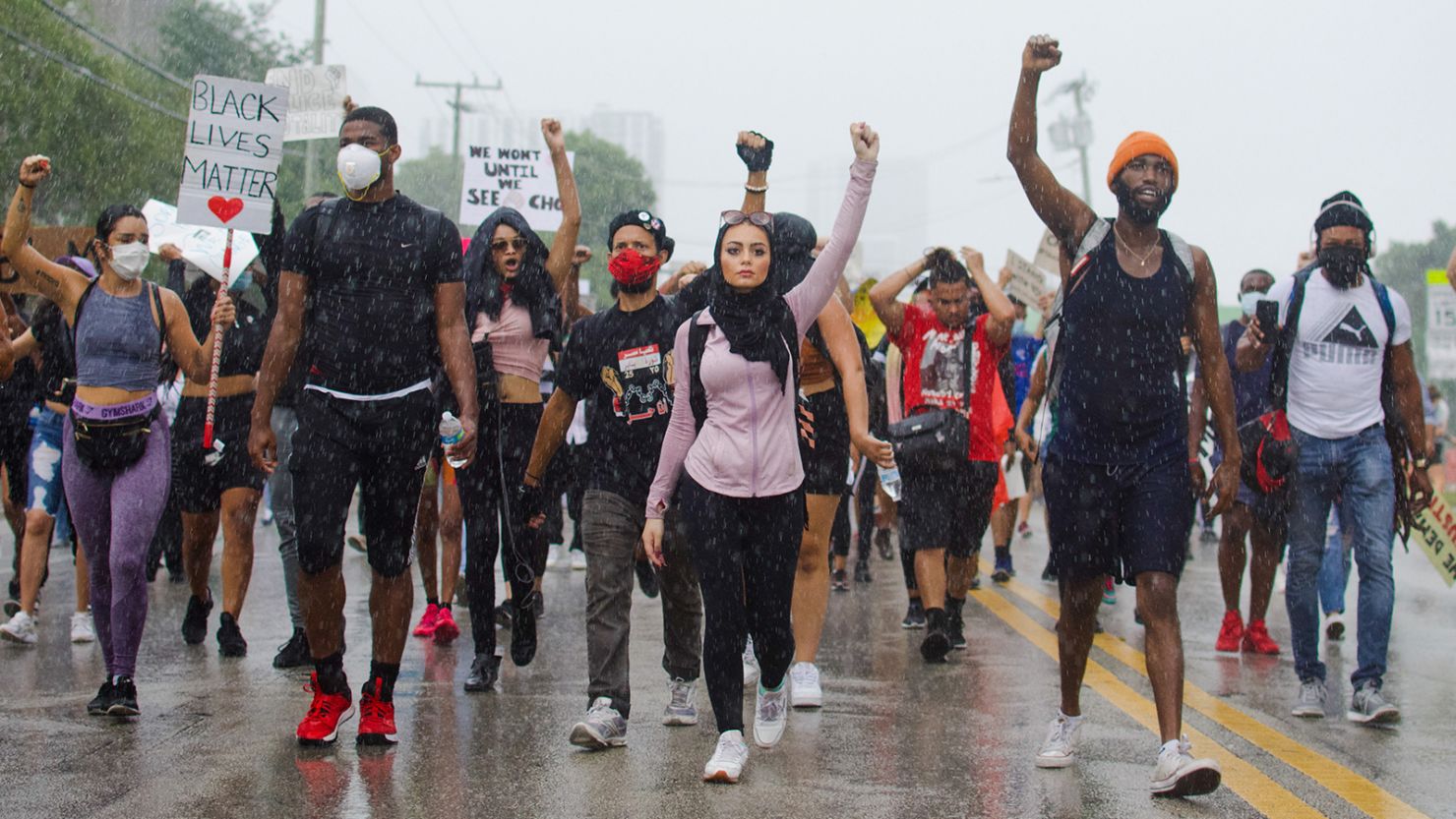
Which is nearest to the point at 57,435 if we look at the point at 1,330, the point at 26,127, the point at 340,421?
the point at 1,330

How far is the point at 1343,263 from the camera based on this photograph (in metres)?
7.07

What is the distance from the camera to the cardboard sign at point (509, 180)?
14.1m

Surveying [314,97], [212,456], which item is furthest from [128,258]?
[314,97]

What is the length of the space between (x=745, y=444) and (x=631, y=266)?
1166 mm

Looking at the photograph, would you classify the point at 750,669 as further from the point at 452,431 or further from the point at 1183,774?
the point at 1183,774

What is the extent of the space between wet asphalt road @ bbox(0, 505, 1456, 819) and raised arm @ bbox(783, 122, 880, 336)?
153cm

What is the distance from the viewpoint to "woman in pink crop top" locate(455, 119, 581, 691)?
23.6 feet

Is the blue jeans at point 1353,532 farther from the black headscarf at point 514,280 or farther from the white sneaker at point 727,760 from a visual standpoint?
the black headscarf at point 514,280

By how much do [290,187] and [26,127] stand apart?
11.0m

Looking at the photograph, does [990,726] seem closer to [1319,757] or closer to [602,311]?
[1319,757]

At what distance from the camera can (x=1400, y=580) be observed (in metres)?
13.7

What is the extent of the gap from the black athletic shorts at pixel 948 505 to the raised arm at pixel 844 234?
9.57 feet

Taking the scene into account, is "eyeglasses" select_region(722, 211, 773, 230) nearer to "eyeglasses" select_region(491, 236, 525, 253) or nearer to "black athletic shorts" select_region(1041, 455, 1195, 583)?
"black athletic shorts" select_region(1041, 455, 1195, 583)

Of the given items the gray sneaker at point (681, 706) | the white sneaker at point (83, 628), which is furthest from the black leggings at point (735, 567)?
the white sneaker at point (83, 628)
